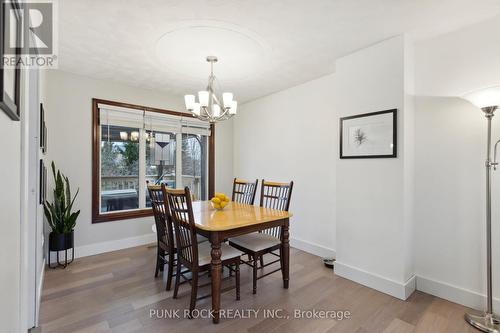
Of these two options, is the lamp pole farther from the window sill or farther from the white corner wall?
the window sill

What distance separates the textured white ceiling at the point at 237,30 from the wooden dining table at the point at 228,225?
175cm

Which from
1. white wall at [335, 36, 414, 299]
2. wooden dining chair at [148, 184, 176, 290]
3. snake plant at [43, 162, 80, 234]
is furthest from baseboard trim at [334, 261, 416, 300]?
snake plant at [43, 162, 80, 234]

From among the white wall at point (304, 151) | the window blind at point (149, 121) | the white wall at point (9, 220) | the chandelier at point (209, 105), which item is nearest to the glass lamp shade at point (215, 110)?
the chandelier at point (209, 105)

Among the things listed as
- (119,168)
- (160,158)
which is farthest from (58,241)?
(160,158)

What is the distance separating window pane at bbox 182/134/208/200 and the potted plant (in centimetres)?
179

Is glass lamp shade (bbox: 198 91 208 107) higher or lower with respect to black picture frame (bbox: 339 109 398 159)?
higher

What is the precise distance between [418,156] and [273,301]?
2.06 meters

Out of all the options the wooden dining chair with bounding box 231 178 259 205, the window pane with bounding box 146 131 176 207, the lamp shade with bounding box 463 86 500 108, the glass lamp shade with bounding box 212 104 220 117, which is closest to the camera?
the lamp shade with bounding box 463 86 500 108

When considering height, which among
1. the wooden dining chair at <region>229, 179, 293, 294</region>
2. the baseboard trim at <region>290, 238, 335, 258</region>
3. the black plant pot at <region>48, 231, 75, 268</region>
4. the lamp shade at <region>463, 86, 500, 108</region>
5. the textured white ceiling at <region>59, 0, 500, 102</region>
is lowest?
the baseboard trim at <region>290, 238, 335, 258</region>

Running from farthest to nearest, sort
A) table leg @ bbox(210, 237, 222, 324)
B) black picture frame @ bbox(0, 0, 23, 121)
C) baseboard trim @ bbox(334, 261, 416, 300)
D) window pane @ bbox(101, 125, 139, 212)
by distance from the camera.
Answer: window pane @ bbox(101, 125, 139, 212) < baseboard trim @ bbox(334, 261, 416, 300) < table leg @ bbox(210, 237, 222, 324) < black picture frame @ bbox(0, 0, 23, 121)

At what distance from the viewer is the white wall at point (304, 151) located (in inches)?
133

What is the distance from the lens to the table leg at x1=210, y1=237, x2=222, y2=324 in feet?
6.53

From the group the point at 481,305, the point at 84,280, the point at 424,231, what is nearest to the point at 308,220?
the point at 424,231

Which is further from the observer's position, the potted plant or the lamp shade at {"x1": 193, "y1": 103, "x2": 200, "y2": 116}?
the potted plant
